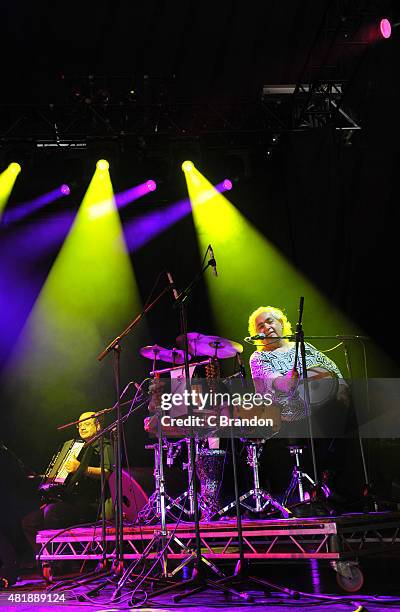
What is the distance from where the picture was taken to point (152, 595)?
3461 mm

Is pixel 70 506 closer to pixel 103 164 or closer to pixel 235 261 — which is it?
pixel 235 261

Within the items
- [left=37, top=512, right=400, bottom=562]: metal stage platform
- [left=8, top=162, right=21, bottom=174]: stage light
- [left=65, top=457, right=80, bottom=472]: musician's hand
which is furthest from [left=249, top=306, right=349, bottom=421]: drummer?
[left=8, top=162, right=21, bottom=174]: stage light

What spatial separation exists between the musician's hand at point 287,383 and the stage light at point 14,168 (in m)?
4.79

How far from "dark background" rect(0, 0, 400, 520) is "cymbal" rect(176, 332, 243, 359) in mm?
2250

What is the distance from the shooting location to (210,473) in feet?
18.2

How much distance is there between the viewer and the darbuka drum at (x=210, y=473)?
551cm

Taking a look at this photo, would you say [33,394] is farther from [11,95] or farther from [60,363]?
[11,95]

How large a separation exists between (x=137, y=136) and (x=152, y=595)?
547cm

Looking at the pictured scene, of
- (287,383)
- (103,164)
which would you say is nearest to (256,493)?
(287,383)

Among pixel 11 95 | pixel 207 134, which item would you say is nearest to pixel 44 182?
pixel 11 95

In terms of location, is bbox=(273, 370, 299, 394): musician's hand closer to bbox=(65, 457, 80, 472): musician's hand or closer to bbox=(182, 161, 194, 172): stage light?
bbox=(65, 457, 80, 472): musician's hand

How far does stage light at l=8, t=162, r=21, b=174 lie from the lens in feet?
25.6

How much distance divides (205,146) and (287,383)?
153 inches

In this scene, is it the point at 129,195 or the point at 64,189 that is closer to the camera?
the point at 64,189
